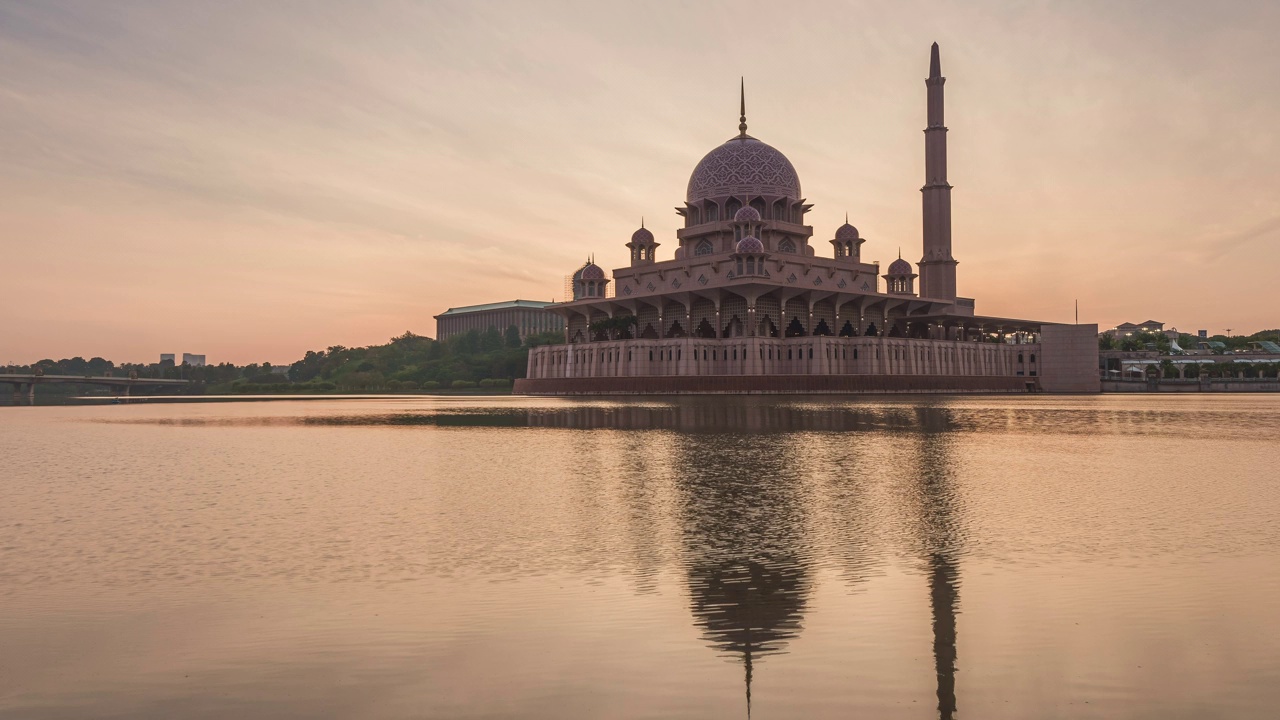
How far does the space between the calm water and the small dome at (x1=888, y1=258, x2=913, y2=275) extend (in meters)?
85.8

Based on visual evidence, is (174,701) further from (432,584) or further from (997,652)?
(997,652)

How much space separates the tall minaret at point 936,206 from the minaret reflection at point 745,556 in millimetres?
90156

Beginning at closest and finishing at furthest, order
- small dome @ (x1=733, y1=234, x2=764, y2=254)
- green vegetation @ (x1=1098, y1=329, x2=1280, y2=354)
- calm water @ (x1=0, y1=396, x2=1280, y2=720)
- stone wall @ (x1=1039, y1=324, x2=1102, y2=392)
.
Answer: calm water @ (x1=0, y1=396, x2=1280, y2=720) → small dome @ (x1=733, y1=234, x2=764, y2=254) → stone wall @ (x1=1039, y1=324, x2=1102, y2=392) → green vegetation @ (x1=1098, y1=329, x2=1280, y2=354)

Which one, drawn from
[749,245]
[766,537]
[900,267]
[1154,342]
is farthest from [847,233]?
[766,537]

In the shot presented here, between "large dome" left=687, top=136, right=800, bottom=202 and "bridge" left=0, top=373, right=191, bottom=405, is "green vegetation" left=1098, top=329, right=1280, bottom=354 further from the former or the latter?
"bridge" left=0, top=373, right=191, bottom=405

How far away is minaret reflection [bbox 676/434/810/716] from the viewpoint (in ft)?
23.4

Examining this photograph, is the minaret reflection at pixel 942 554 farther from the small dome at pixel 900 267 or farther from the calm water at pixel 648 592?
the small dome at pixel 900 267

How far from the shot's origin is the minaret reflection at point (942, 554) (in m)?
6.14

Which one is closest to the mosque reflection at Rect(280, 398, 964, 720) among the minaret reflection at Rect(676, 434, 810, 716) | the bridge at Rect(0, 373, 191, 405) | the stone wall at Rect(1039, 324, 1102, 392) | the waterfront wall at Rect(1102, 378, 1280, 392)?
the minaret reflection at Rect(676, 434, 810, 716)

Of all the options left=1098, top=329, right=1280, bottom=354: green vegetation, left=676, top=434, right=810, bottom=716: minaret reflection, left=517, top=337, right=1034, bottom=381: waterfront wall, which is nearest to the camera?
left=676, top=434, right=810, bottom=716: minaret reflection

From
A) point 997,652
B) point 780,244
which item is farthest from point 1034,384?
point 997,652

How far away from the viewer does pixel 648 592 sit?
28.0ft

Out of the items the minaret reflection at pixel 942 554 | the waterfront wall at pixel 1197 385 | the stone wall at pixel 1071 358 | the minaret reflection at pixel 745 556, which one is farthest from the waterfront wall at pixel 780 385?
the minaret reflection at pixel 745 556

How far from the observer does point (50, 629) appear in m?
7.50
